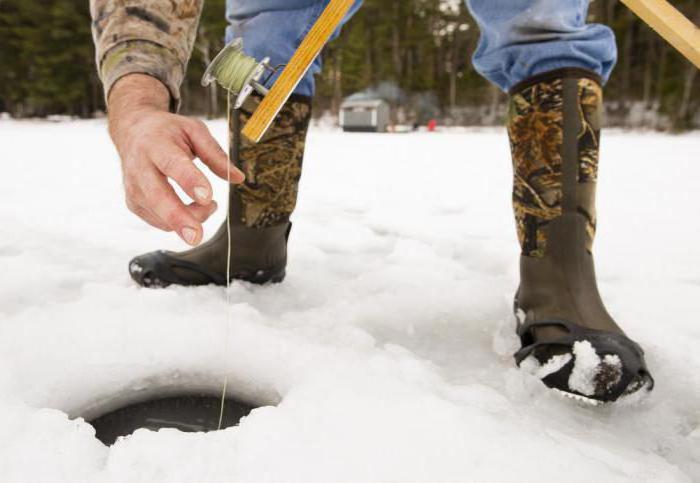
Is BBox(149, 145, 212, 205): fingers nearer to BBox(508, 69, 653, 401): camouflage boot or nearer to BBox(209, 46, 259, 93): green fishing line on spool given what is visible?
BBox(209, 46, 259, 93): green fishing line on spool

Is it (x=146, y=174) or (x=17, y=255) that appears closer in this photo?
(x=146, y=174)

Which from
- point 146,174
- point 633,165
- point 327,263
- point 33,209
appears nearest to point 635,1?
point 146,174

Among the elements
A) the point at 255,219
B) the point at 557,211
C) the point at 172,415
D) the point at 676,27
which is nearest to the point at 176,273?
the point at 255,219

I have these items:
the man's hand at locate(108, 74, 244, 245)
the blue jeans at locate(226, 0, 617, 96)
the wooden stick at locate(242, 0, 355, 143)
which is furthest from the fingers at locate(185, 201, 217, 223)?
the blue jeans at locate(226, 0, 617, 96)

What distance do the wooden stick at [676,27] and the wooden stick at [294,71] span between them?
452 mm

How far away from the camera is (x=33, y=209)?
90.2 inches

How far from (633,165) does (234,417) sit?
5.07 meters

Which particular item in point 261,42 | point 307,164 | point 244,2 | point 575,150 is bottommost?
point 307,164

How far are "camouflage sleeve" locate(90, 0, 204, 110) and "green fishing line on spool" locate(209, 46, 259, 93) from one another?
105 millimetres

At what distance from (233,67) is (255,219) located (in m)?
0.62

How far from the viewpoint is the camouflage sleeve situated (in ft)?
2.78

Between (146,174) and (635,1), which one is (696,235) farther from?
(146,174)

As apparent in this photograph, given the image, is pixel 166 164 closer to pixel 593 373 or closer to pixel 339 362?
pixel 339 362

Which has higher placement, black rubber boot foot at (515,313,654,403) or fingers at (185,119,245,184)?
fingers at (185,119,245,184)
